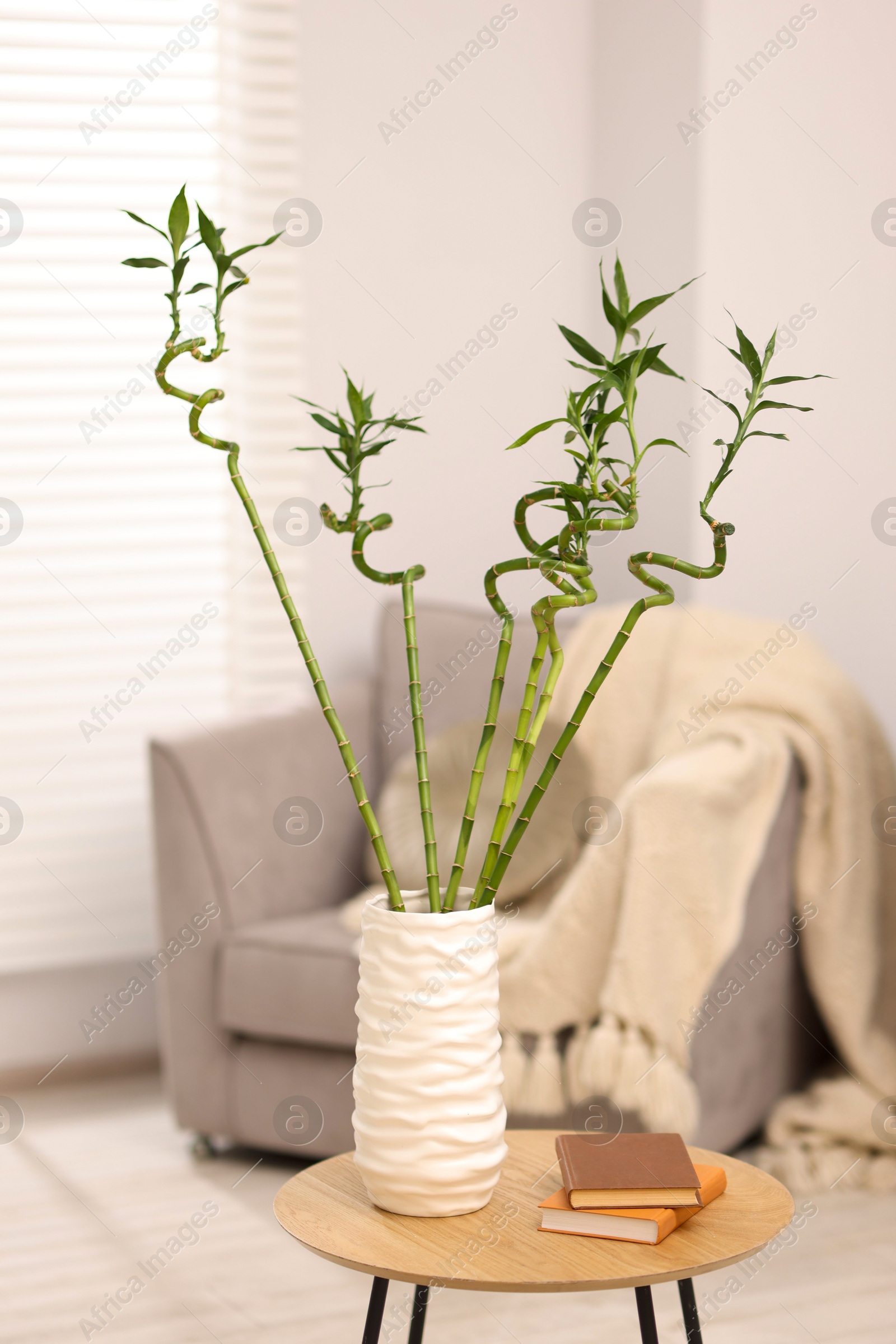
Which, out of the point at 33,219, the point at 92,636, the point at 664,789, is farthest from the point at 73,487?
the point at 664,789

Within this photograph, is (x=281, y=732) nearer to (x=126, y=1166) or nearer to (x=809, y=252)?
(x=126, y=1166)

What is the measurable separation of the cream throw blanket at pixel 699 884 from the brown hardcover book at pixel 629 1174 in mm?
846

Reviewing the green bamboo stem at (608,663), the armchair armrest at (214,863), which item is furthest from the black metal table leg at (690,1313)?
the armchair armrest at (214,863)

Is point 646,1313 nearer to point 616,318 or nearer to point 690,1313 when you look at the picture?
point 690,1313

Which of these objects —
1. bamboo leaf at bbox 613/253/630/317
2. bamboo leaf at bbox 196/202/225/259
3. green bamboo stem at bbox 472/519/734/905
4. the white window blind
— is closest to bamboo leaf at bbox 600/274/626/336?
bamboo leaf at bbox 613/253/630/317

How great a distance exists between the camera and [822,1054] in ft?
8.25

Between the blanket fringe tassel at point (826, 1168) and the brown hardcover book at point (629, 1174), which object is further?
the blanket fringe tassel at point (826, 1168)

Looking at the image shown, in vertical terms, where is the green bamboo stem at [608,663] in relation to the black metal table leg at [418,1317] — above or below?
above

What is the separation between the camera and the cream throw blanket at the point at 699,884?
2051 millimetres

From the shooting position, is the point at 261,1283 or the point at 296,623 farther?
the point at 261,1283

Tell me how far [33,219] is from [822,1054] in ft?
7.29

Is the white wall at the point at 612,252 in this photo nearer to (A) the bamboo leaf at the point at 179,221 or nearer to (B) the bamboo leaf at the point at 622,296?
(B) the bamboo leaf at the point at 622,296

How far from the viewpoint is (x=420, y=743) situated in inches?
47.3

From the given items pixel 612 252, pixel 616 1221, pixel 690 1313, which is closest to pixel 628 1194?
pixel 616 1221
